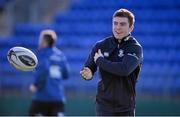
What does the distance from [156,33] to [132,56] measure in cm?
990

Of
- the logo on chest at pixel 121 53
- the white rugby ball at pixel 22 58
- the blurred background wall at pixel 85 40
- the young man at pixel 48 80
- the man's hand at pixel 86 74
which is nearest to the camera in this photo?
the man's hand at pixel 86 74

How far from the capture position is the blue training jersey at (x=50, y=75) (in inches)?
370

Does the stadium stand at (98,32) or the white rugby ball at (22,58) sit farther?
the stadium stand at (98,32)

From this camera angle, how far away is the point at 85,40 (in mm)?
15586

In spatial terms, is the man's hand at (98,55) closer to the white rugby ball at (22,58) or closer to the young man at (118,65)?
the young man at (118,65)

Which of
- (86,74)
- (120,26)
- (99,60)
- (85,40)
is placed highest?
(85,40)

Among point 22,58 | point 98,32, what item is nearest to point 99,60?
point 22,58

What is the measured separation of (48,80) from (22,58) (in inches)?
121

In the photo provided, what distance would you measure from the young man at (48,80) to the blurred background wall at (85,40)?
322 cm

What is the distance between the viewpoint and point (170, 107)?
12.7m

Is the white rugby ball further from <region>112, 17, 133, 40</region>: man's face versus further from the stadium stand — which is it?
the stadium stand

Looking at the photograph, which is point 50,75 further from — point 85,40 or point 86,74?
point 85,40

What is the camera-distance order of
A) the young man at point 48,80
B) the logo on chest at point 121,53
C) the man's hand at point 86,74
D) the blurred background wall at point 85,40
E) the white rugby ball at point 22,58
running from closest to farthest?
1. the man's hand at point 86,74
2. the logo on chest at point 121,53
3. the white rugby ball at point 22,58
4. the young man at point 48,80
5. the blurred background wall at point 85,40

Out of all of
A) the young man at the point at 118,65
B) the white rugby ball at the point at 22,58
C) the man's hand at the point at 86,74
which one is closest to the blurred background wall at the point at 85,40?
the white rugby ball at the point at 22,58
